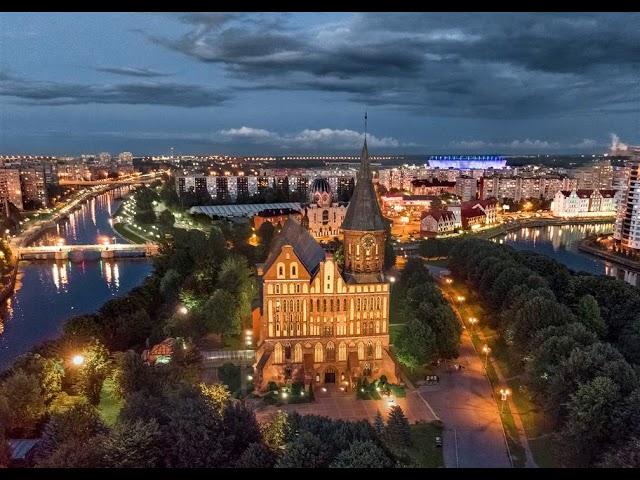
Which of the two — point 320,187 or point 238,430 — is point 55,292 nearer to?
point 320,187

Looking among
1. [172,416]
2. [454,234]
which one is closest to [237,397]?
[172,416]

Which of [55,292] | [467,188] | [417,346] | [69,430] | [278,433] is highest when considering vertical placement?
[467,188]

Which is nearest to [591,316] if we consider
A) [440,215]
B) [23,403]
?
[23,403]

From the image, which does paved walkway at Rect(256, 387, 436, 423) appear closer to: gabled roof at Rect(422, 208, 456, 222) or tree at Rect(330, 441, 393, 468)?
tree at Rect(330, 441, 393, 468)

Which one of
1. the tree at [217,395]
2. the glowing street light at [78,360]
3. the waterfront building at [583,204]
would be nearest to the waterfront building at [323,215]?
the glowing street light at [78,360]

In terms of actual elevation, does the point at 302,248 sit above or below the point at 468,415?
above

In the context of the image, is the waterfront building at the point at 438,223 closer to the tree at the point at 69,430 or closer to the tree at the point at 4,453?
the tree at the point at 69,430

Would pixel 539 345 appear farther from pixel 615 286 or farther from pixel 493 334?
pixel 615 286

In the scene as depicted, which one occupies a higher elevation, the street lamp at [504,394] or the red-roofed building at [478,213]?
the red-roofed building at [478,213]
